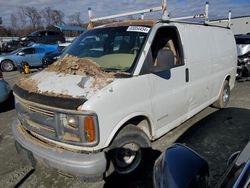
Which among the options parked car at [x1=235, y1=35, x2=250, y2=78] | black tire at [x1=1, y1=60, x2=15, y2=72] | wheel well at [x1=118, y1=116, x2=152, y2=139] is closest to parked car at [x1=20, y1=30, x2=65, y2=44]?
black tire at [x1=1, y1=60, x2=15, y2=72]

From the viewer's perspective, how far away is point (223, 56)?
5684mm

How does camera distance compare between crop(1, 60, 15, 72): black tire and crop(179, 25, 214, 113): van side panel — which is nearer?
crop(179, 25, 214, 113): van side panel

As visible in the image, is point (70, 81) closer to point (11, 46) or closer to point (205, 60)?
point (205, 60)

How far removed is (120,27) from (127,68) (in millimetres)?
916

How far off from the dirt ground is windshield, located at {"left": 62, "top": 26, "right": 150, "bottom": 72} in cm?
153

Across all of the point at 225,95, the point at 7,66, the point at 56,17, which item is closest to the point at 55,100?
the point at 225,95

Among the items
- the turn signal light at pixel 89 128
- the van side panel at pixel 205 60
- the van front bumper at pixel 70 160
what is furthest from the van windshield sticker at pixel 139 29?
the van front bumper at pixel 70 160

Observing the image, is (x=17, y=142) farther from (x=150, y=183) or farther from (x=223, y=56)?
(x=223, y=56)

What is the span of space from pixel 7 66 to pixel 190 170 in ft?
55.4

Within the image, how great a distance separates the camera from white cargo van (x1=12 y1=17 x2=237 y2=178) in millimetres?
2648

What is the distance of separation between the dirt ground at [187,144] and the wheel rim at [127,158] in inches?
7.2

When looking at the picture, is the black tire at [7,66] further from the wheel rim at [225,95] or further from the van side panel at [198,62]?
the van side panel at [198,62]

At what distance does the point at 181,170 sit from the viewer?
165 centimetres

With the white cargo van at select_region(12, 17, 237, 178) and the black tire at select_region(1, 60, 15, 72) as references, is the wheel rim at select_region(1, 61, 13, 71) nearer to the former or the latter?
the black tire at select_region(1, 60, 15, 72)
